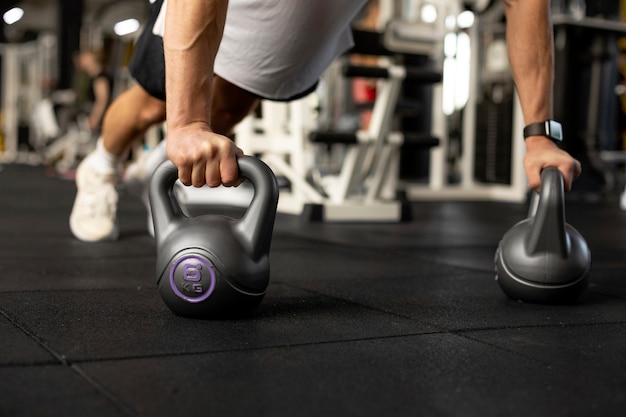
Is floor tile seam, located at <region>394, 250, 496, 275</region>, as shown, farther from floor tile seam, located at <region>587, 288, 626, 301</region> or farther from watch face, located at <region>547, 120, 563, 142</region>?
watch face, located at <region>547, 120, 563, 142</region>

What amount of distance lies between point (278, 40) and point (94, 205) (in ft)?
2.73

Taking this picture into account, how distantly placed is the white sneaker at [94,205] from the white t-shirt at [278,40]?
1.94 feet

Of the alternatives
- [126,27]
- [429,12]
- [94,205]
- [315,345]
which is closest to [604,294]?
[315,345]

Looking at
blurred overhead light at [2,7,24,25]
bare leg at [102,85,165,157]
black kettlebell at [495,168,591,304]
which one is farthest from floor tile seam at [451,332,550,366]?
blurred overhead light at [2,7,24,25]

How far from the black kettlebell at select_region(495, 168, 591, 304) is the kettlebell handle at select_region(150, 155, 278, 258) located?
456 mm

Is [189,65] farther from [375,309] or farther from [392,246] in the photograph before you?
[392,246]

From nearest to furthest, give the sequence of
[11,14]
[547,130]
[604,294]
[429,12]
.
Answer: [547,130], [604,294], [429,12], [11,14]

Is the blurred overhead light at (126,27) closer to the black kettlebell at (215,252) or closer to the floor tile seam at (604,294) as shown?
the floor tile seam at (604,294)

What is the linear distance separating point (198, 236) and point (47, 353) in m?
0.28

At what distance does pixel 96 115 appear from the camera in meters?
7.02

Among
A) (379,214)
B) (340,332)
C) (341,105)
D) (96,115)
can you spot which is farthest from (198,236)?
(341,105)

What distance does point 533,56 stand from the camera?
1503 mm

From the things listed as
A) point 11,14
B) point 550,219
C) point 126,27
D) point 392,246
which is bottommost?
point 11,14

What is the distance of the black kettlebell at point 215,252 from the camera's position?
114 centimetres
